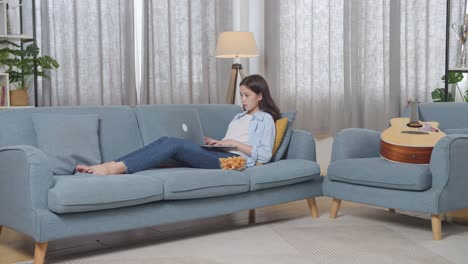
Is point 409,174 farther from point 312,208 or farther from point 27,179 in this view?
point 27,179

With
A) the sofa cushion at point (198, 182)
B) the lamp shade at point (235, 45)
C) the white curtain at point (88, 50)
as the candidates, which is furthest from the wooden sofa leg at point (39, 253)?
the lamp shade at point (235, 45)

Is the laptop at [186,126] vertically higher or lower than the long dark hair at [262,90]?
lower

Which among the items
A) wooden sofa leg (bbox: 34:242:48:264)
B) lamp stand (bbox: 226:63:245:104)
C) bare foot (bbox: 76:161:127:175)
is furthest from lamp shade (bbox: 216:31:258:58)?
wooden sofa leg (bbox: 34:242:48:264)

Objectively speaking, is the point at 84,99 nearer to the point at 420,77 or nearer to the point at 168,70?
the point at 168,70

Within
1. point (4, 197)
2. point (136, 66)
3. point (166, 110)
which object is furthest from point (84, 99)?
point (4, 197)

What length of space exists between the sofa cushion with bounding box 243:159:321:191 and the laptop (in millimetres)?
364

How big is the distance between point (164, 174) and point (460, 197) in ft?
5.20

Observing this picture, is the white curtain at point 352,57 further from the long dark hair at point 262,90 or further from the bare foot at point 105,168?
the bare foot at point 105,168

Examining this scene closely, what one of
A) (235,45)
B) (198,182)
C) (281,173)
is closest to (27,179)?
(198,182)

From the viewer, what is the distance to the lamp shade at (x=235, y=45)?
5.44 m

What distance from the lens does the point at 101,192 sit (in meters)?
3.02

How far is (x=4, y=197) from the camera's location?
10.4 ft

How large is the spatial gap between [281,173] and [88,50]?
2308mm

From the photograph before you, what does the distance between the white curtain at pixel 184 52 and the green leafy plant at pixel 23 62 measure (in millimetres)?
1058
